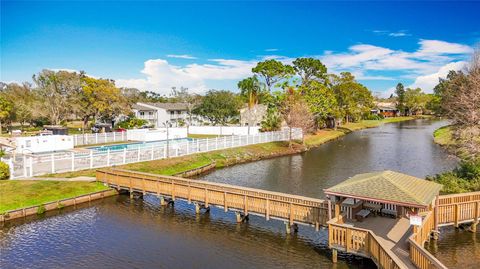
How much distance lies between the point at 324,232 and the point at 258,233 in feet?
Result: 12.1

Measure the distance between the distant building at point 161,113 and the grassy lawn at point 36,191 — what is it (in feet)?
189

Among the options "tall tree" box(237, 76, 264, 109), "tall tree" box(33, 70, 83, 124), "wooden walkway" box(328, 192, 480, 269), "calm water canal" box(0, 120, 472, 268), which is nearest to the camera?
"wooden walkway" box(328, 192, 480, 269)

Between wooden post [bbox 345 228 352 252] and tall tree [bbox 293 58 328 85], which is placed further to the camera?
tall tree [bbox 293 58 328 85]

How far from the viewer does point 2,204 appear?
951 inches

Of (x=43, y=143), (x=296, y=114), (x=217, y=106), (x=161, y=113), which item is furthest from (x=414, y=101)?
(x=43, y=143)

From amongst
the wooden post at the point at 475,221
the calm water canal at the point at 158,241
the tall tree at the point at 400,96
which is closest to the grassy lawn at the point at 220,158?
the calm water canal at the point at 158,241

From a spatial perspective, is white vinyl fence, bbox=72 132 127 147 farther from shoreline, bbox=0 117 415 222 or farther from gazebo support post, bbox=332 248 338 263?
gazebo support post, bbox=332 248 338 263

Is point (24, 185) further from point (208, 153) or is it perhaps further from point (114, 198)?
point (208, 153)

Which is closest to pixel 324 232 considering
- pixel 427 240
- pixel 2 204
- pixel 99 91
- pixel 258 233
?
pixel 258 233

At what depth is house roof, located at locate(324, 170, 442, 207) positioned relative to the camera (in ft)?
50.5

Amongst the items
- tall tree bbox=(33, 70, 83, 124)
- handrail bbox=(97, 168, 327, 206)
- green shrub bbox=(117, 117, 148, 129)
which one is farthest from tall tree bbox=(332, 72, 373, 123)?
handrail bbox=(97, 168, 327, 206)

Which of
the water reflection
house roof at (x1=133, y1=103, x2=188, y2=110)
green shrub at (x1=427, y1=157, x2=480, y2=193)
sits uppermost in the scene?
house roof at (x1=133, y1=103, x2=188, y2=110)

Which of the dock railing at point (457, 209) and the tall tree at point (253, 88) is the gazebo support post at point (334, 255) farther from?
the tall tree at point (253, 88)

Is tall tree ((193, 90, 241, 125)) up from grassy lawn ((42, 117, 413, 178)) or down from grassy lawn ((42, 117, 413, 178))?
up
